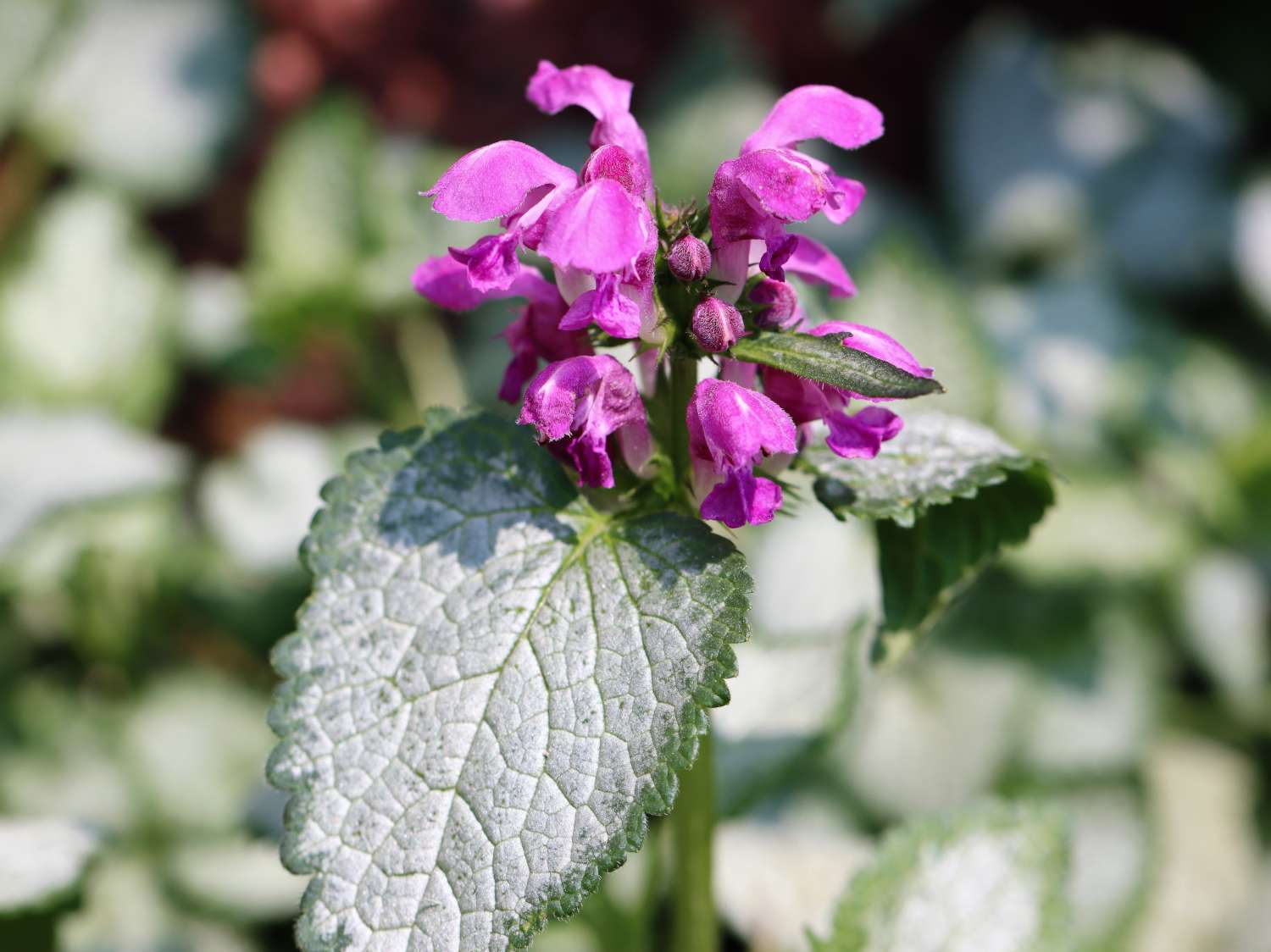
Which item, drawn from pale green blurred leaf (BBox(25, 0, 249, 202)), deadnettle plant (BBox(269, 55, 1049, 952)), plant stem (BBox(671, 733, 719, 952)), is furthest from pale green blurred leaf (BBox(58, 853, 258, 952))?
pale green blurred leaf (BBox(25, 0, 249, 202))

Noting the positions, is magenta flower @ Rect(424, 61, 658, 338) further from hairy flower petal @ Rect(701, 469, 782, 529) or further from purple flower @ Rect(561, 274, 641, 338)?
hairy flower petal @ Rect(701, 469, 782, 529)

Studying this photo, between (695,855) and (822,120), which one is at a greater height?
(822,120)

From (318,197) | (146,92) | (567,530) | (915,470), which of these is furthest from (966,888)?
(146,92)

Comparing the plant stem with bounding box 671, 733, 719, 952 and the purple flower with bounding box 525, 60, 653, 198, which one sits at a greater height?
the purple flower with bounding box 525, 60, 653, 198

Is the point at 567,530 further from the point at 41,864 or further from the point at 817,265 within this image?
the point at 41,864

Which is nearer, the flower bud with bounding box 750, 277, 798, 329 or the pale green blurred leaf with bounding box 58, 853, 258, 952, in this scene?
the flower bud with bounding box 750, 277, 798, 329

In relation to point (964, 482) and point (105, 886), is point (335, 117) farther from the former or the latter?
point (964, 482)
